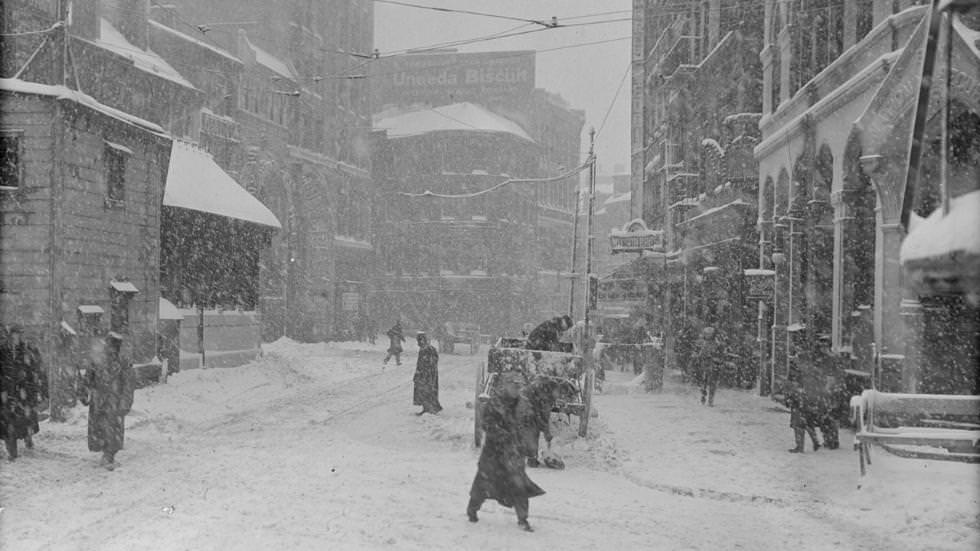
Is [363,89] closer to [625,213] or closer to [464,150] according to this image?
[464,150]

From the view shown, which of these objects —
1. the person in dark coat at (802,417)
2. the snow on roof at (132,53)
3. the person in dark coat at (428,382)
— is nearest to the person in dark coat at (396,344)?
the snow on roof at (132,53)

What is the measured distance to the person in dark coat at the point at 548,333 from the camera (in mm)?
14164

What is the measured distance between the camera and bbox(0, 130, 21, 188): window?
52.3 ft

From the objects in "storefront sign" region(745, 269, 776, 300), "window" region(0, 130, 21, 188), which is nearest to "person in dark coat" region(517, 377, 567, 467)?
"storefront sign" region(745, 269, 776, 300)

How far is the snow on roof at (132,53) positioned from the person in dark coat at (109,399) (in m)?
12.6

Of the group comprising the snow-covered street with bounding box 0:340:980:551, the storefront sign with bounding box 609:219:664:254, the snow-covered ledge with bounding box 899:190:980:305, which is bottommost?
the snow-covered street with bounding box 0:340:980:551

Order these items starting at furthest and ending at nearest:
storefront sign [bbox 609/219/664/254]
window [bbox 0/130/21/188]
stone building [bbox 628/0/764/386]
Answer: stone building [bbox 628/0/764/386]
storefront sign [bbox 609/219/664/254]
window [bbox 0/130/21/188]

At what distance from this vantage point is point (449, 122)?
59.3m

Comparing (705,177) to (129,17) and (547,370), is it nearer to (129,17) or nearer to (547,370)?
(547,370)

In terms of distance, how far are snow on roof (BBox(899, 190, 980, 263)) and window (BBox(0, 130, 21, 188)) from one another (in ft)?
54.2

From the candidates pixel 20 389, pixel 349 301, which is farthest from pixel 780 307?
pixel 349 301

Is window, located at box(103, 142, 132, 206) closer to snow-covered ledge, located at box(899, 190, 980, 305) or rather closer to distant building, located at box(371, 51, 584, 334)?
snow-covered ledge, located at box(899, 190, 980, 305)

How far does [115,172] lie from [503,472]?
14341mm

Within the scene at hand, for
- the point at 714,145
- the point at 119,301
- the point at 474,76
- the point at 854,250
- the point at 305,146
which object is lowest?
the point at 119,301
